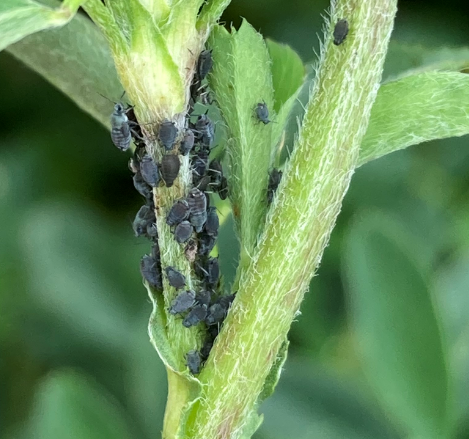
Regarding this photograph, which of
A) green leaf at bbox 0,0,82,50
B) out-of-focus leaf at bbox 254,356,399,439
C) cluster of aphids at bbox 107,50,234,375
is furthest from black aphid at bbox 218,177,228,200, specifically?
out-of-focus leaf at bbox 254,356,399,439

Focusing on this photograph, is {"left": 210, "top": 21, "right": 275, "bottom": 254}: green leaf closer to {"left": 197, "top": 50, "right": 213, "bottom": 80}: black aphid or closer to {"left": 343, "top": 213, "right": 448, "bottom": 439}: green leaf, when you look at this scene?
{"left": 197, "top": 50, "right": 213, "bottom": 80}: black aphid

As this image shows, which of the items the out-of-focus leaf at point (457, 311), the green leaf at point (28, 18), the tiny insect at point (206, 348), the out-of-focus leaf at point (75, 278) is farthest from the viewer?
the out-of-focus leaf at point (75, 278)

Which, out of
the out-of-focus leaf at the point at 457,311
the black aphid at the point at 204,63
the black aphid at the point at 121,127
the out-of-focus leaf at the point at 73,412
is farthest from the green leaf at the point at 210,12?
the out-of-focus leaf at the point at 457,311

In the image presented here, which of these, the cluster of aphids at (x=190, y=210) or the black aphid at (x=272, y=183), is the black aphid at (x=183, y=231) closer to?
the cluster of aphids at (x=190, y=210)

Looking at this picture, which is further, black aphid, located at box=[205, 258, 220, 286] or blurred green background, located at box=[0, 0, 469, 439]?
blurred green background, located at box=[0, 0, 469, 439]

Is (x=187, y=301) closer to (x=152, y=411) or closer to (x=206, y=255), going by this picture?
(x=206, y=255)

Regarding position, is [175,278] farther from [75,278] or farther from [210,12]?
[75,278]
